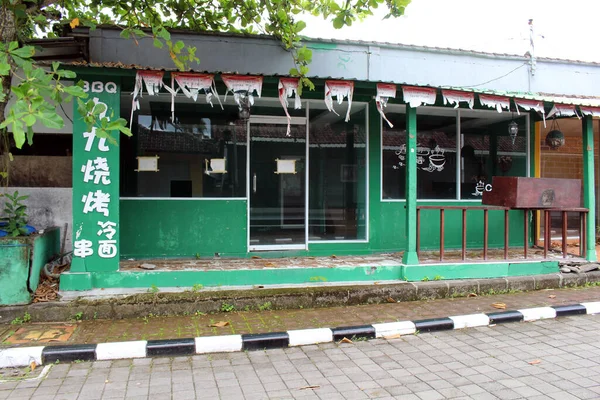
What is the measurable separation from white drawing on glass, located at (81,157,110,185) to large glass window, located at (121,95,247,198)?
146 cm

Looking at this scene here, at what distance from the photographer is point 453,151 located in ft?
28.8

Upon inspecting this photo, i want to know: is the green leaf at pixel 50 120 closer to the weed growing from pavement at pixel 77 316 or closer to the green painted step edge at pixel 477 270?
the weed growing from pavement at pixel 77 316

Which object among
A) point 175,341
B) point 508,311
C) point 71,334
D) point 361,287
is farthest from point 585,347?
point 71,334

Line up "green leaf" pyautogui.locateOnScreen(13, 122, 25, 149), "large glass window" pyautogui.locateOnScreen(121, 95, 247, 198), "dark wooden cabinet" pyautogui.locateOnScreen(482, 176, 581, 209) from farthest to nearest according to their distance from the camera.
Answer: "large glass window" pyautogui.locateOnScreen(121, 95, 247, 198) < "dark wooden cabinet" pyautogui.locateOnScreen(482, 176, 581, 209) < "green leaf" pyautogui.locateOnScreen(13, 122, 25, 149)

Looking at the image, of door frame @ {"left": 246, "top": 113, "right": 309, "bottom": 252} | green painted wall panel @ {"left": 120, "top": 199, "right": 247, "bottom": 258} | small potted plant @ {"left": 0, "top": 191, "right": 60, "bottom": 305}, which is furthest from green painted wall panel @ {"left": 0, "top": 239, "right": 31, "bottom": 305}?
door frame @ {"left": 246, "top": 113, "right": 309, "bottom": 252}

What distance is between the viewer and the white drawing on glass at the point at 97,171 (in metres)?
5.82

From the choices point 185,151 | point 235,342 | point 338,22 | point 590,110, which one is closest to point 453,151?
point 590,110

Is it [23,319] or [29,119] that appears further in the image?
[23,319]

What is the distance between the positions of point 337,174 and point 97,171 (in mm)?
4113

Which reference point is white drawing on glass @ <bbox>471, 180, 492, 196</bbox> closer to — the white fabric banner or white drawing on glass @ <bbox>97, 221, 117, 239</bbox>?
the white fabric banner

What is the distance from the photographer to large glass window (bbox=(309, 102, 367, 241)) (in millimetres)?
8055

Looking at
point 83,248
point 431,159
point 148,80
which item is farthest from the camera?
point 431,159

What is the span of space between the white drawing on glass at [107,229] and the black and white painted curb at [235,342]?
1769 millimetres

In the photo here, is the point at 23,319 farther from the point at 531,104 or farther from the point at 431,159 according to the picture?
the point at 531,104
